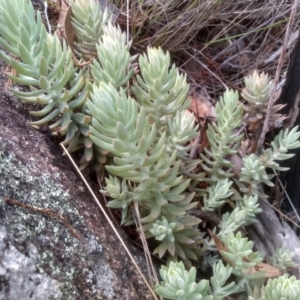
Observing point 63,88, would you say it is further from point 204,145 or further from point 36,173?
point 204,145

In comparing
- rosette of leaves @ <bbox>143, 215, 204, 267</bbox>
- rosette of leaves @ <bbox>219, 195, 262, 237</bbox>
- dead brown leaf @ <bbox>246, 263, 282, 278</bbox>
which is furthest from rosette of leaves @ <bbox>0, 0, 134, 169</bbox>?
dead brown leaf @ <bbox>246, 263, 282, 278</bbox>

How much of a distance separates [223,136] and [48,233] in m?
0.59

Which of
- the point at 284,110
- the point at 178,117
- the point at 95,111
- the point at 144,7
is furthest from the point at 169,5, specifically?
the point at 95,111

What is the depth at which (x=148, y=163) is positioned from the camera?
3.66 feet

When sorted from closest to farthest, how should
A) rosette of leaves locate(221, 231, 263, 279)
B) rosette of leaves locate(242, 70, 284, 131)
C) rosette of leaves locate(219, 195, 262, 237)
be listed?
1. rosette of leaves locate(221, 231, 263, 279)
2. rosette of leaves locate(219, 195, 262, 237)
3. rosette of leaves locate(242, 70, 284, 131)

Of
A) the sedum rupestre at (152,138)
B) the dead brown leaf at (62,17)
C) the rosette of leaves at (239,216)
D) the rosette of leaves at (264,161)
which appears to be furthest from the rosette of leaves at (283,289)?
the dead brown leaf at (62,17)

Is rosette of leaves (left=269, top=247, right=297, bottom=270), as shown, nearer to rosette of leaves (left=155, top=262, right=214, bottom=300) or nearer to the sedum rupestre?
the sedum rupestre

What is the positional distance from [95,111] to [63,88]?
20 cm

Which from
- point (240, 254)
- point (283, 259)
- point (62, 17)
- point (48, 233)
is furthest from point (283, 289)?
point (62, 17)

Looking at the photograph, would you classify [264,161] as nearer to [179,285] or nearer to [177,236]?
[177,236]

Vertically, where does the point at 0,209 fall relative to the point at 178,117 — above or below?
below

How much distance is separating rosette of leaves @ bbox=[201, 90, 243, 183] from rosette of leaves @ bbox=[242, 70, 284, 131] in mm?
62

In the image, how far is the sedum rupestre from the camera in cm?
106

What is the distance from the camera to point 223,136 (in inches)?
53.1
